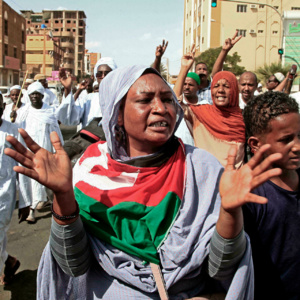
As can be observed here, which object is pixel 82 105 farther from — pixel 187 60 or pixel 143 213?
pixel 143 213

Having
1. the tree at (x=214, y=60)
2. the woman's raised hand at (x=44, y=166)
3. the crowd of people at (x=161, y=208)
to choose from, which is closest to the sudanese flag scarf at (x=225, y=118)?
the crowd of people at (x=161, y=208)

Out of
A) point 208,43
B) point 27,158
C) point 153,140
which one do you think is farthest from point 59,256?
point 208,43

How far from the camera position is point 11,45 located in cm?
4925

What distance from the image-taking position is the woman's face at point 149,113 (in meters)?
1.85

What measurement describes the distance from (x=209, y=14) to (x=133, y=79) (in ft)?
166

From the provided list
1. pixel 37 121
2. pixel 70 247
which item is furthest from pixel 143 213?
pixel 37 121

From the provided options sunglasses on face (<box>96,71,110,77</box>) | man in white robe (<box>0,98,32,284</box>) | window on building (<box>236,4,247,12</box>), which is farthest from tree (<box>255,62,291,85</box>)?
man in white robe (<box>0,98,32,284</box>)

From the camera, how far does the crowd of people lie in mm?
1512

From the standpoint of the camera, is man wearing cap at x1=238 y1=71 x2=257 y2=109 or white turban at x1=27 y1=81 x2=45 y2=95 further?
white turban at x1=27 y1=81 x2=45 y2=95

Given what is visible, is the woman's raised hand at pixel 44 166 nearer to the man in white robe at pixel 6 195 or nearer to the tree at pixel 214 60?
the man in white robe at pixel 6 195

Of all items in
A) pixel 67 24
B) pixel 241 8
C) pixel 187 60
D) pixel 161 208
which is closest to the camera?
pixel 161 208

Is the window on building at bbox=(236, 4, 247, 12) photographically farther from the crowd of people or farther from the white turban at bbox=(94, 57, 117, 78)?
the crowd of people

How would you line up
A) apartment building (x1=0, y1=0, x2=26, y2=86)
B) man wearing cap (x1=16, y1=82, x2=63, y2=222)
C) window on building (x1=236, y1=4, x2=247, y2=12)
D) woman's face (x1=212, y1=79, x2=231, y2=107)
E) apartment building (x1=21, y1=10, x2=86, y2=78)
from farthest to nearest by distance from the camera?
1. apartment building (x1=21, y1=10, x2=86, y2=78)
2. window on building (x1=236, y1=4, x2=247, y2=12)
3. apartment building (x1=0, y1=0, x2=26, y2=86)
4. man wearing cap (x1=16, y1=82, x2=63, y2=222)
5. woman's face (x1=212, y1=79, x2=231, y2=107)

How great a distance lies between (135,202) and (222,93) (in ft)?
8.13
